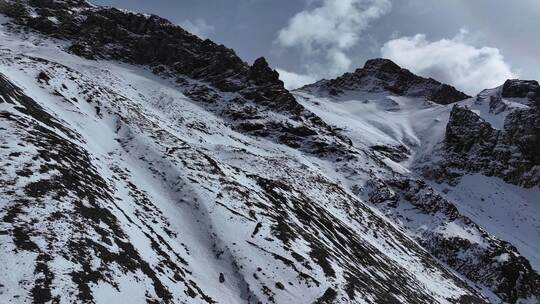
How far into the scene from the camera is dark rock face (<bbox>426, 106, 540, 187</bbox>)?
8212cm

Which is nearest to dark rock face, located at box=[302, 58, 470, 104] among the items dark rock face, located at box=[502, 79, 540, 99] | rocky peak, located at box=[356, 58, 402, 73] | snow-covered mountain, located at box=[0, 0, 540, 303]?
rocky peak, located at box=[356, 58, 402, 73]

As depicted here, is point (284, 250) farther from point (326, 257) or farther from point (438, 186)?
point (438, 186)

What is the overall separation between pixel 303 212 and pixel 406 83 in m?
119

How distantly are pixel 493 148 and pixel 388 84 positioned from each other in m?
62.0

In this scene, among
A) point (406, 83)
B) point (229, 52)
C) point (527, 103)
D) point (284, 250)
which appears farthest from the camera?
point (406, 83)

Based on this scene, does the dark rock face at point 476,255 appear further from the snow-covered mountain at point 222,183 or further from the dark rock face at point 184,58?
the dark rock face at point 184,58

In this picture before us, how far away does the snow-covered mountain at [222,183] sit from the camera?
19.0m

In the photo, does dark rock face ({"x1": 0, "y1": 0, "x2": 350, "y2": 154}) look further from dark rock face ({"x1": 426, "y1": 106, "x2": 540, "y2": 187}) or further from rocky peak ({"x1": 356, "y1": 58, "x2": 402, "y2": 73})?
rocky peak ({"x1": 356, "y1": 58, "x2": 402, "y2": 73})

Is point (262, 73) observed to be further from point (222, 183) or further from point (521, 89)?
point (521, 89)

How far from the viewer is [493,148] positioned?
87562 millimetres

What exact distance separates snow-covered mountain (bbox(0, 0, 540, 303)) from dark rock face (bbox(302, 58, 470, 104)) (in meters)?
28.3

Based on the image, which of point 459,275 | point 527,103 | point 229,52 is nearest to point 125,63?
point 229,52

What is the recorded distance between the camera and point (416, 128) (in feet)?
353

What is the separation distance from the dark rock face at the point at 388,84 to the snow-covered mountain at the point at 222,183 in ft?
92.9
